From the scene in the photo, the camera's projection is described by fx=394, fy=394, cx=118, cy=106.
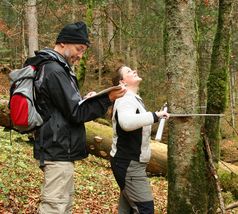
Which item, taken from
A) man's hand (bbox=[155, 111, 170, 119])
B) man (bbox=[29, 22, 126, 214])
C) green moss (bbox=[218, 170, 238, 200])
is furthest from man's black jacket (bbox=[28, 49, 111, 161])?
green moss (bbox=[218, 170, 238, 200])

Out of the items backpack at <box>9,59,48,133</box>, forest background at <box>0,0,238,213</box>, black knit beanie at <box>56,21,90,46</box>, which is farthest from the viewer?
forest background at <box>0,0,238,213</box>

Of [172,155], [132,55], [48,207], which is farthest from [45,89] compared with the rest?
[132,55]

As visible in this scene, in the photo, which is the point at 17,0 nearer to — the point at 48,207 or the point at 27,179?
the point at 27,179

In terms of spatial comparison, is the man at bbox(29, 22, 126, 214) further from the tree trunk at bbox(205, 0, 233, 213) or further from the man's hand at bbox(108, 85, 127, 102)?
the tree trunk at bbox(205, 0, 233, 213)

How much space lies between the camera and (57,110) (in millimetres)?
3725

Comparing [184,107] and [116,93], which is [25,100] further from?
[184,107]

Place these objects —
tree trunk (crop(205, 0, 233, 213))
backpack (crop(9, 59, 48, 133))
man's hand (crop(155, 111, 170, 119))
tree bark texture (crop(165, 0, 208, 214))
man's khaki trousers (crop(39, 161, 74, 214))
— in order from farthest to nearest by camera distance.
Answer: tree trunk (crop(205, 0, 233, 213)), tree bark texture (crop(165, 0, 208, 214)), man's hand (crop(155, 111, 170, 119)), man's khaki trousers (crop(39, 161, 74, 214)), backpack (crop(9, 59, 48, 133))

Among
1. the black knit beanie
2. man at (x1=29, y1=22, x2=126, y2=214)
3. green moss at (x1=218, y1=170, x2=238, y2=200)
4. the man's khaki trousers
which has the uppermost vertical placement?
the black knit beanie

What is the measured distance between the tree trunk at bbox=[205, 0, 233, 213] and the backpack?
2.35 meters

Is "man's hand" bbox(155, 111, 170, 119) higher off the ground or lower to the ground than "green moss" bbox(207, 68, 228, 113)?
lower

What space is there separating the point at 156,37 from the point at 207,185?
1825 cm

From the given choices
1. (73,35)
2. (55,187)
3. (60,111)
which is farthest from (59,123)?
(73,35)

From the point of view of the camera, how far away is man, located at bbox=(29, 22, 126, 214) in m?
3.65

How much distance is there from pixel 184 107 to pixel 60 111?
1425 mm
